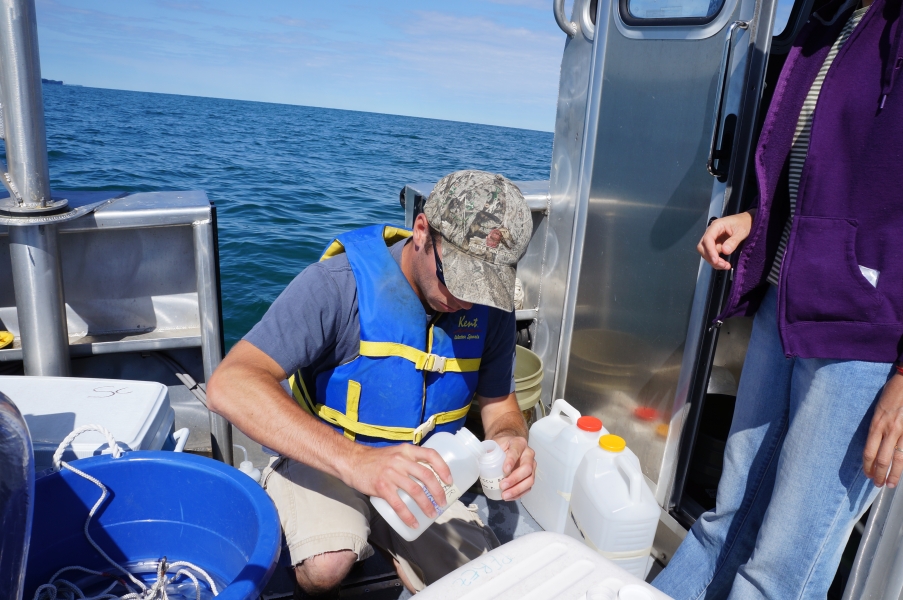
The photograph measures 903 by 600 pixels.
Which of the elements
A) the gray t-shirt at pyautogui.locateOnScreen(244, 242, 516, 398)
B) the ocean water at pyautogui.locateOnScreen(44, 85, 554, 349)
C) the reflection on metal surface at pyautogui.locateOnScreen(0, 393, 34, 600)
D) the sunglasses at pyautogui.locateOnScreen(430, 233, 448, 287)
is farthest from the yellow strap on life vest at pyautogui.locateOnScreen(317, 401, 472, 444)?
the ocean water at pyautogui.locateOnScreen(44, 85, 554, 349)

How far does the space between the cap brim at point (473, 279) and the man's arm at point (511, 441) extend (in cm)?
44

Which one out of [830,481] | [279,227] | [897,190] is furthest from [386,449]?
[279,227]

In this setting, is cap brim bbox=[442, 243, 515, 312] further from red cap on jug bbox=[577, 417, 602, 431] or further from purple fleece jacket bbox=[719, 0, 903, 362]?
red cap on jug bbox=[577, 417, 602, 431]

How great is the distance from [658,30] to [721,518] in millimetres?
1855

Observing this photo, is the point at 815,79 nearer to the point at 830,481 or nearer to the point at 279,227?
the point at 830,481

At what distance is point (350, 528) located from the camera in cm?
206

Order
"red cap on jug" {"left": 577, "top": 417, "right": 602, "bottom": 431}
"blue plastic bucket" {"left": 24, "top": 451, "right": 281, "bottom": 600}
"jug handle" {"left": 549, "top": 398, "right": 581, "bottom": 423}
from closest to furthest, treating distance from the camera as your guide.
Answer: "blue plastic bucket" {"left": 24, "top": 451, "right": 281, "bottom": 600}, "red cap on jug" {"left": 577, "top": 417, "right": 602, "bottom": 431}, "jug handle" {"left": 549, "top": 398, "right": 581, "bottom": 423}

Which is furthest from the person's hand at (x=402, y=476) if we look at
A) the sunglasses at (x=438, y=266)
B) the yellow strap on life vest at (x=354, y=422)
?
the sunglasses at (x=438, y=266)

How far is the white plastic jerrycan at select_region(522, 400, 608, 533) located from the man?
43 cm

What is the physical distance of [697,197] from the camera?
2.53 metres

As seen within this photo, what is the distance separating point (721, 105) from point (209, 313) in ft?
7.30

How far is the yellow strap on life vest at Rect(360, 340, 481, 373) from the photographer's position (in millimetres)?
2066

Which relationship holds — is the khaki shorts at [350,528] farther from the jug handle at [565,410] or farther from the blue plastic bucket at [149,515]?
the jug handle at [565,410]

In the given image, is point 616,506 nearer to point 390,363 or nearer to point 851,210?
point 390,363
